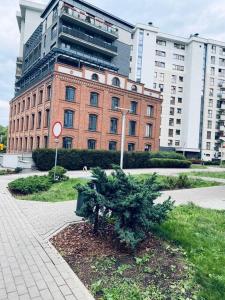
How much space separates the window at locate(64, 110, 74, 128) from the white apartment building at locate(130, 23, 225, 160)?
31519 millimetres

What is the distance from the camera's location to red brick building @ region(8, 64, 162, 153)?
3142 cm

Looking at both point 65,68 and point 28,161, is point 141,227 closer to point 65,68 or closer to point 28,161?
point 28,161

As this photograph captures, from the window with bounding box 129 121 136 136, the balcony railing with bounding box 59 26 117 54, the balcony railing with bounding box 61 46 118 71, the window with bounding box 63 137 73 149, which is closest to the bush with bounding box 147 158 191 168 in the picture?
the window with bounding box 129 121 136 136

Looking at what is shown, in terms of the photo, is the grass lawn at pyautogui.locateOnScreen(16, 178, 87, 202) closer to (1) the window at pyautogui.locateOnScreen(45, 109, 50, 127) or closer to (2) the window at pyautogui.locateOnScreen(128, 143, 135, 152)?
(1) the window at pyautogui.locateOnScreen(45, 109, 50, 127)

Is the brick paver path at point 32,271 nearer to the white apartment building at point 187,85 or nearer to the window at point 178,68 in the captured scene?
the white apartment building at point 187,85

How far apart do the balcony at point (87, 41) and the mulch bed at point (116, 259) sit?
34.9 metres

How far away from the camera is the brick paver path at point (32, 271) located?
3.95 meters

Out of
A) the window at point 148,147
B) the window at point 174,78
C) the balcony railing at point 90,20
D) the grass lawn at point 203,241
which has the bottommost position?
the grass lawn at point 203,241

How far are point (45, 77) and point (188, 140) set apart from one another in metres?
39.2

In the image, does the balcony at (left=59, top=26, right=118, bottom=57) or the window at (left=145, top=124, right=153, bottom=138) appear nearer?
the balcony at (left=59, top=26, right=118, bottom=57)

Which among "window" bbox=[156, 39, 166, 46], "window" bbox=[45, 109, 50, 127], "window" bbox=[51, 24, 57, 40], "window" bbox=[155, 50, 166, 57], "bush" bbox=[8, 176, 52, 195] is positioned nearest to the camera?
"bush" bbox=[8, 176, 52, 195]

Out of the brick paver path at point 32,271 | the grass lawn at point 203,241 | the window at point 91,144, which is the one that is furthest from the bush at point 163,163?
the brick paver path at point 32,271

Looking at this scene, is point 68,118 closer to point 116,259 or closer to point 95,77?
point 95,77

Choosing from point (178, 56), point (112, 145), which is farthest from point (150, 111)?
point (178, 56)
